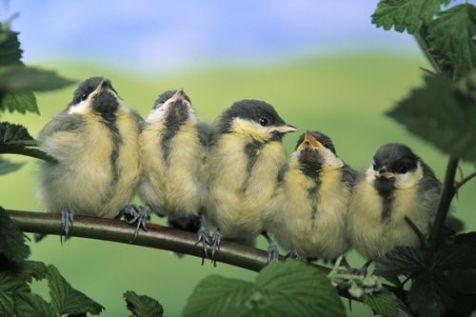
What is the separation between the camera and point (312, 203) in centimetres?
116

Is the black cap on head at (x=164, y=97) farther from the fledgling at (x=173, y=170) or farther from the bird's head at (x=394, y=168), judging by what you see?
the bird's head at (x=394, y=168)

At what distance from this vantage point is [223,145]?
120 cm

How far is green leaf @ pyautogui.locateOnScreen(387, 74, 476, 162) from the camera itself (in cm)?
37

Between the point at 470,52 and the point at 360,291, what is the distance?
0.80 feet

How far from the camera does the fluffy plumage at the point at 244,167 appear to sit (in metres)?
1.13

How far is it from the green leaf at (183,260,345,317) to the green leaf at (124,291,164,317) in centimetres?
16

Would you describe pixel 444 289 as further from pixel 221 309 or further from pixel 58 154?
pixel 58 154

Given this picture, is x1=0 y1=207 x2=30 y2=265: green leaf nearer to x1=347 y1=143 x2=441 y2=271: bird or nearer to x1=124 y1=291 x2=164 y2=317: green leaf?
x1=124 y1=291 x2=164 y2=317: green leaf

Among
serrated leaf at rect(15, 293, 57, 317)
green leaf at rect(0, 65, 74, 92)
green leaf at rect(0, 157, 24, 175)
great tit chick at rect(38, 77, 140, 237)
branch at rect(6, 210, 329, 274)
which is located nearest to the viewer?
green leaf at rect(0, 65, 74, 92)

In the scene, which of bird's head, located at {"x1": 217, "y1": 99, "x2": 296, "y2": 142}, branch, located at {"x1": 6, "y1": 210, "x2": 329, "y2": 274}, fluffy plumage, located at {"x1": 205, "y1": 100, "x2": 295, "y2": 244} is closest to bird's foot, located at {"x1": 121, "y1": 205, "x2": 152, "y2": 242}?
branch, located at {"x1": 6, "y1": 210, "x2": 329, "y2": 274}

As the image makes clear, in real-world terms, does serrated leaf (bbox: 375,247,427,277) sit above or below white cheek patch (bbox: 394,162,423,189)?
below

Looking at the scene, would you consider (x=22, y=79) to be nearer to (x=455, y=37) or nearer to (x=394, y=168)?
(x=455, y=37)

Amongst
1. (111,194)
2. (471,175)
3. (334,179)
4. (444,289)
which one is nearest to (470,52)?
(471,175)

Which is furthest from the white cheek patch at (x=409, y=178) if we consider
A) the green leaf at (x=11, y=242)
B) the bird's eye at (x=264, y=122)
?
the green leaf at (x=11, y=242)
